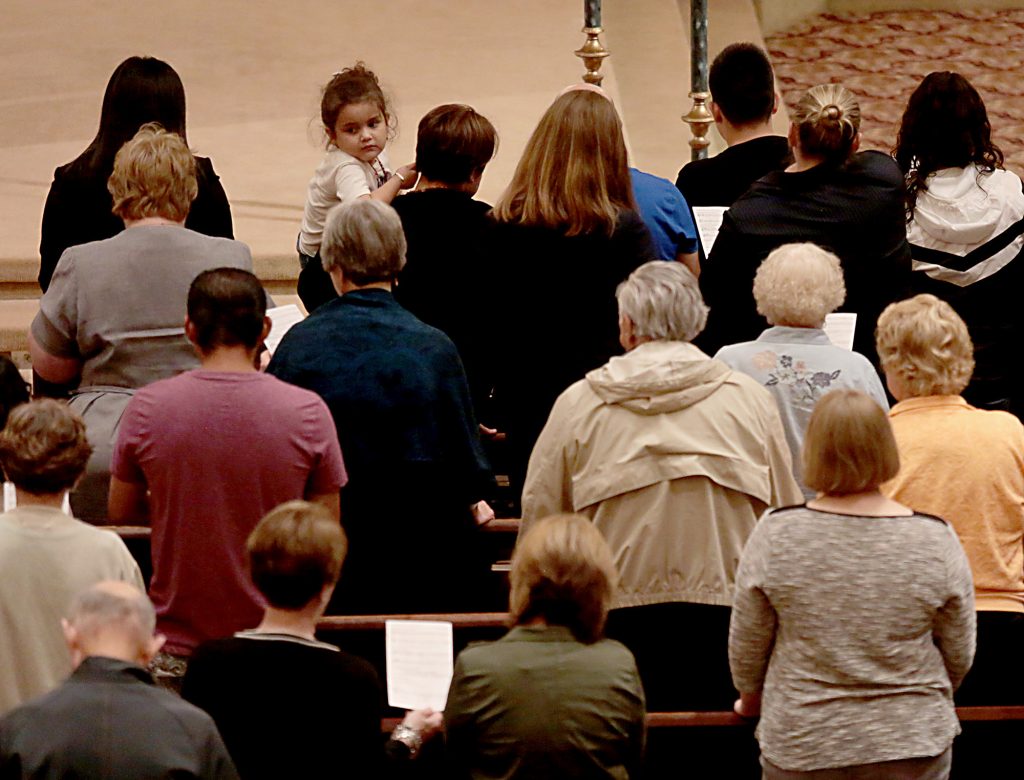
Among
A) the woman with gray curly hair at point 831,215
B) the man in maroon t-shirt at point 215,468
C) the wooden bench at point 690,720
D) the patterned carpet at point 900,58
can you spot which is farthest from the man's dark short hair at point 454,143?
the patterned carpet at point 900,58

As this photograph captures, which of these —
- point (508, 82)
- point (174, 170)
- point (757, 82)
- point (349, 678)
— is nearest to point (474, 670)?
point (349, 678)

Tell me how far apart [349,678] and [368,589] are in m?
0.89

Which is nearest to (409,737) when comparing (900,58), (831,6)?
(900,58)

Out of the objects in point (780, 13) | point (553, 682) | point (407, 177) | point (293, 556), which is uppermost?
point (780, 13)

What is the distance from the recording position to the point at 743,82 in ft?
16.5

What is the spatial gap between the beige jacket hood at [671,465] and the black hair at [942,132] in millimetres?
1498

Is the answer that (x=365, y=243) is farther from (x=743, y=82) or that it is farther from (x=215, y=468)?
(x=743, y=82)

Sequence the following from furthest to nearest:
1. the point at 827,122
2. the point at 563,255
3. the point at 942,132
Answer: the point at 942,132 < the point at 827,122 < the point at 563,255

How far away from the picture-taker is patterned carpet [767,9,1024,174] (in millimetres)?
9406

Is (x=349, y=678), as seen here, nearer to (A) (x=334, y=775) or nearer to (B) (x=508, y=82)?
(A) (x=334, y=775)

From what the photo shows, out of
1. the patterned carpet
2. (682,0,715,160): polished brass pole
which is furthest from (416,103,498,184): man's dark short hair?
the patterned carpet

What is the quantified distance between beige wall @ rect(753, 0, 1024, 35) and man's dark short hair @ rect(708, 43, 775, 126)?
5155 mm

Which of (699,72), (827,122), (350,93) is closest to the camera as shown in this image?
(827,122)

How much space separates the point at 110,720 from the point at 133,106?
2.30 meters
